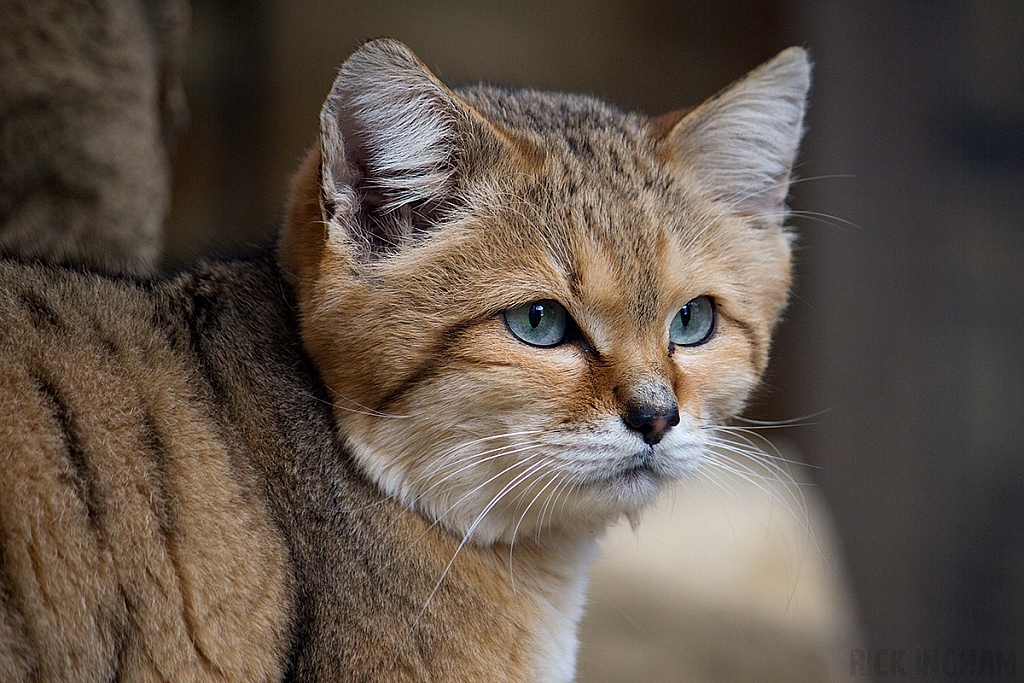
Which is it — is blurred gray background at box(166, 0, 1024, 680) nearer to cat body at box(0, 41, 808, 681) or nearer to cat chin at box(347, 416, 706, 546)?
cat body at box(0, 41, 808, 681)

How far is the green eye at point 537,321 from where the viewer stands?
178cm

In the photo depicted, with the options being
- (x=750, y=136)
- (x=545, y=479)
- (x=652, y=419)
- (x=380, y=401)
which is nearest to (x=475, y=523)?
(x=545, y=479)

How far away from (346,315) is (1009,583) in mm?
3049

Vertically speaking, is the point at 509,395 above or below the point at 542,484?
above

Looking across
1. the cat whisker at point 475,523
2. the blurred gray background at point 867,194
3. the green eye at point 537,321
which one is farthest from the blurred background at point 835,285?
the cat whisker at point 475,523

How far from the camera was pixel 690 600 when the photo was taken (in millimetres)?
3416

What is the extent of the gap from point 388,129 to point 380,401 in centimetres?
53

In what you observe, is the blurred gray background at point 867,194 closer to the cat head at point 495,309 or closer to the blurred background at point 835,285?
the blurred background at point 835,285

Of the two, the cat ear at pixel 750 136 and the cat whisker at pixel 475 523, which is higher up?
the cat ear at pixel 750 136

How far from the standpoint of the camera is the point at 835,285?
4391 millimetres

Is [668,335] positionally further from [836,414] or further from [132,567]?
[836,414]

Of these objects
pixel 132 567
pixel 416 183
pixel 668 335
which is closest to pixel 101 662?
pixel 132 567

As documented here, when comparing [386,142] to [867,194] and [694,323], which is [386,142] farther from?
[867,194]

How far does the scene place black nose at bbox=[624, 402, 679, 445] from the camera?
1.68 m
